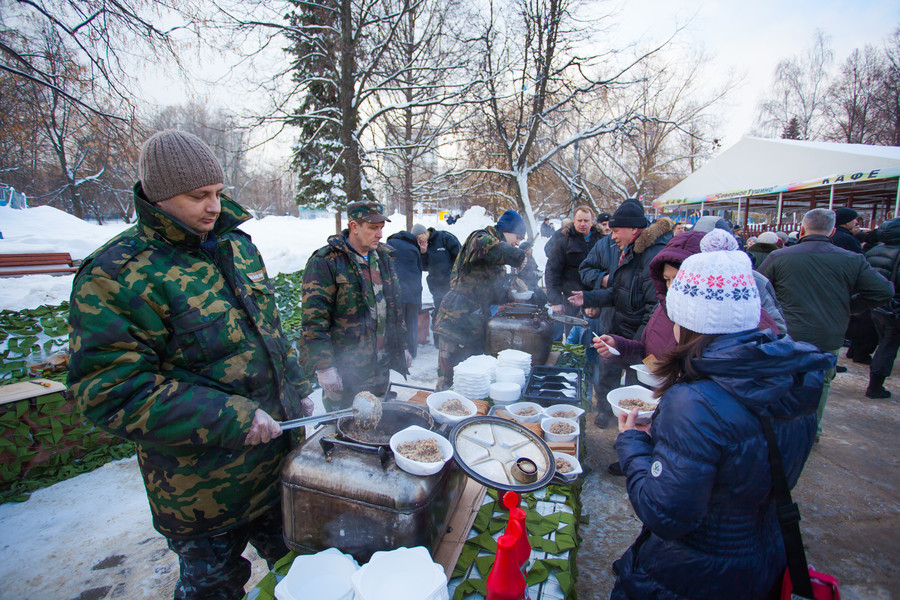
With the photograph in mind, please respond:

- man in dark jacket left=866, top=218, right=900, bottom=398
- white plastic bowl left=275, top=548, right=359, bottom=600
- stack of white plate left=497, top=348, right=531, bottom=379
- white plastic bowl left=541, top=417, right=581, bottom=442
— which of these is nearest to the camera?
white plastic bowl left=275, top=548, right=359, bottom=600

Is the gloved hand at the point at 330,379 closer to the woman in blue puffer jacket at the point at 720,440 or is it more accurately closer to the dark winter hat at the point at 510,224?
the woman in blue puffer jacket at the point at 720,440

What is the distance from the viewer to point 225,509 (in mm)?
1745

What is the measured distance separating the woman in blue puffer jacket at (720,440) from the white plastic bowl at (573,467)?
23.7 inches

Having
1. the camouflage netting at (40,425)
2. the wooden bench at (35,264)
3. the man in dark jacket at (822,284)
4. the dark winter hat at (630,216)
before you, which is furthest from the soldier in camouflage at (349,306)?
the wooden bench at (35,264)

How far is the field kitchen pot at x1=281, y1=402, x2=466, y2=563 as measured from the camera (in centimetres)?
152

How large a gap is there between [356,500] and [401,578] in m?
0.32

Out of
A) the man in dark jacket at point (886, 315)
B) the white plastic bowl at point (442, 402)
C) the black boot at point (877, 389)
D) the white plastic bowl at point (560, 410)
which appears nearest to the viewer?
the white plastic bowl at point (442, 402)

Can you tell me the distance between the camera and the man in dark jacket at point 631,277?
13.0 ft

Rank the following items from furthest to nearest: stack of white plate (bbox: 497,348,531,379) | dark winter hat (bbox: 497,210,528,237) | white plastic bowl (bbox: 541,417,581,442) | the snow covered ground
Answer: dark winter hat (bbox: 497,210,528,237) → stack of white plate (bbox: 497,348,531,379) → the snow covered ground → white plastic bowl (bbox: 541,417,581,442)

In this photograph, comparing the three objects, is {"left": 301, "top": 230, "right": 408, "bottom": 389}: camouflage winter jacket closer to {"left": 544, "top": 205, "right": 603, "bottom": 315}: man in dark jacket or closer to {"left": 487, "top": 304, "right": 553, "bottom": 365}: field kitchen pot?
{"left": 487, "top": 304, "right": 553, "bottom": 365}: field kitchen pot

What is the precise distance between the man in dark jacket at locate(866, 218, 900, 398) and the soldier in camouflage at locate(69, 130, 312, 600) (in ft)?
23.7

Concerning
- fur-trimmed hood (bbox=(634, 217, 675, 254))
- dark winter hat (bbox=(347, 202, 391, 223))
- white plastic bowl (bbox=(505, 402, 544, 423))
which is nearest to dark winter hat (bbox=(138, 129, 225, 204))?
dark winter hat (bbox=(347, 202, 391, 223))

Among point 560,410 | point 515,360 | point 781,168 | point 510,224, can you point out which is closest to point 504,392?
point 560,410

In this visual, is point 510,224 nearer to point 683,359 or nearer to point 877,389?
point 683,359
